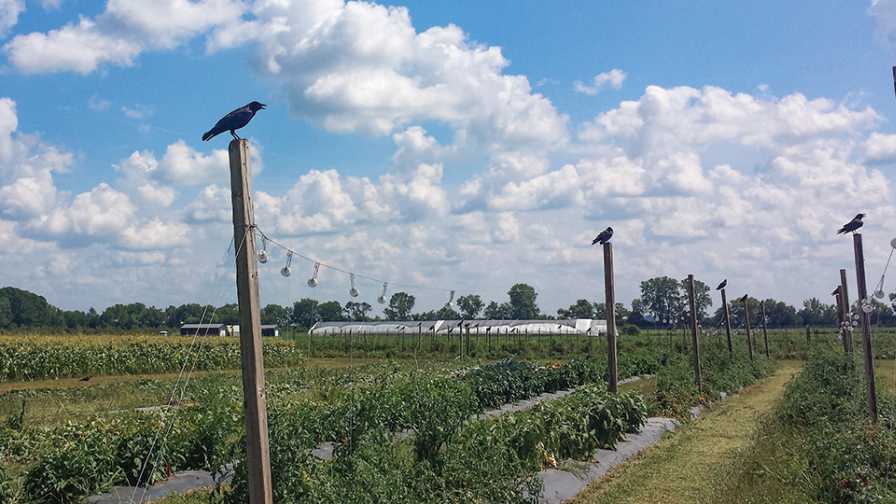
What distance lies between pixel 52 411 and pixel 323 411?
8485 mm

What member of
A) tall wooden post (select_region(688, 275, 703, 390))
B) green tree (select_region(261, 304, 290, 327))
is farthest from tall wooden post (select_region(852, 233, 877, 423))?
green tree (select_region(261, 304, 290, 327))

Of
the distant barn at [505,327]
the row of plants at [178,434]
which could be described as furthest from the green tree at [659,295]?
the row of plants at [178,434]

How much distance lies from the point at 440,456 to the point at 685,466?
472 centimetres

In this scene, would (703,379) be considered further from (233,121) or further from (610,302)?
(233,121)

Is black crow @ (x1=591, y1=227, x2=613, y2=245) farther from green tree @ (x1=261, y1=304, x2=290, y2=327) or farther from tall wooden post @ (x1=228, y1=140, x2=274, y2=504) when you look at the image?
green tree @ (x1=261, y1=304, x2=290, y2=327)

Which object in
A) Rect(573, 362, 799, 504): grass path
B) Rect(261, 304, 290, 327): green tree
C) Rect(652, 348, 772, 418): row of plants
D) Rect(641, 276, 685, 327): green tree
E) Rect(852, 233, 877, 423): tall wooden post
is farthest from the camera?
Rect(641, 276, 685, 327): green tree

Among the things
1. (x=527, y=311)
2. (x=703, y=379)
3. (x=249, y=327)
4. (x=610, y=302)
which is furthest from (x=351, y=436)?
(x=527, y=311)

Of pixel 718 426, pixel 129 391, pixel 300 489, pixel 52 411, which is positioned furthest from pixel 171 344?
pixel 300 489

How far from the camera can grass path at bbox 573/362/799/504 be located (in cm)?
934

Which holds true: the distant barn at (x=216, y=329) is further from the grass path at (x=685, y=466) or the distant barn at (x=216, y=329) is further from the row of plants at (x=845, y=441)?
the row of plants at (x=845, y=441)

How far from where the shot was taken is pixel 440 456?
781cm

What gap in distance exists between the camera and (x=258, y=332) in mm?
5164

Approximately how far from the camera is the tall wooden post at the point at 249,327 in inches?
204

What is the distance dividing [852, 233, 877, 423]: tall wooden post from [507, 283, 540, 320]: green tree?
250ft
